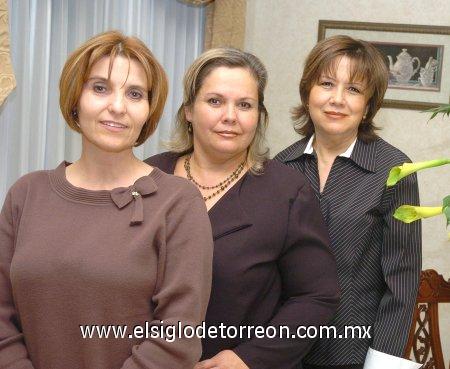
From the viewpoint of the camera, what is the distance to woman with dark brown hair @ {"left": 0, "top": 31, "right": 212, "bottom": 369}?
147 cm

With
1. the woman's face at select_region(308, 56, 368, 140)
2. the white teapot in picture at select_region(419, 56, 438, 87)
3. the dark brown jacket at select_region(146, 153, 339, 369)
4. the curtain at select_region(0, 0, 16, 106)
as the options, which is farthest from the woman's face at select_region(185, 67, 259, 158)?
the white teapot in picture at select_region(419, 56, 438, 87)

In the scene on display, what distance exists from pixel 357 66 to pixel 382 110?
193 cm

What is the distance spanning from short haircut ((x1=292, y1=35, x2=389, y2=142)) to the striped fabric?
0.17 meters

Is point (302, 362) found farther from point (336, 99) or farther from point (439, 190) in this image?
point (439, 190)

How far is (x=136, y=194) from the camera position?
1.55 meters

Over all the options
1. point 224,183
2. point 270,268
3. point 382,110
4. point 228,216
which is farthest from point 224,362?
point 382,110

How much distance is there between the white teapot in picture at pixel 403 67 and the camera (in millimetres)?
3770

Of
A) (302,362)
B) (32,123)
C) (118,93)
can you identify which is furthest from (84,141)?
(32,123)

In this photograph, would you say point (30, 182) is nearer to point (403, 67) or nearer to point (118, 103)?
point (118, 103)

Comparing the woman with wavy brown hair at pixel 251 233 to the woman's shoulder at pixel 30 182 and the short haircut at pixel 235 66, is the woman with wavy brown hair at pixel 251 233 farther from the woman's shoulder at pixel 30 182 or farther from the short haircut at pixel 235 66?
the woman's shoulder at pixel 30 182

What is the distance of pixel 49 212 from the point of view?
1551mm

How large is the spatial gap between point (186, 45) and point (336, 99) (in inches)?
76.1

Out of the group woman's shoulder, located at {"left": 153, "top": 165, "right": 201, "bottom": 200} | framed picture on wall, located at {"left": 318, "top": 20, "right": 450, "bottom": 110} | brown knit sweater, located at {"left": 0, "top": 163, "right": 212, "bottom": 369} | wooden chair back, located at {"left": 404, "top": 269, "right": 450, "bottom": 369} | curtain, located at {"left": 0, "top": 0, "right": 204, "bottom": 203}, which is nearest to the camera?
brown knit sweater, located at {"left": 0, "top": 163, "right": 212, "bottom": 369}

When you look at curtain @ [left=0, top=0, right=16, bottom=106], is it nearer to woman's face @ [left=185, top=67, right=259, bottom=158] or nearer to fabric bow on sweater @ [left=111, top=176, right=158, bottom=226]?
woman's face @ [left=185, top=67, right=259, bottom=158]
